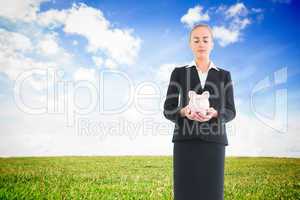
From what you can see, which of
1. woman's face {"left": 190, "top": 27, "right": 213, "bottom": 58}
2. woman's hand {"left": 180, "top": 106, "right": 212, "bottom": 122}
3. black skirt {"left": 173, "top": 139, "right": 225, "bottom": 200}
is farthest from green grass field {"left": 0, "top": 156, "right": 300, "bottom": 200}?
woman's face {"left": 190, "top": 27, "right": 213, "bottom": 58}

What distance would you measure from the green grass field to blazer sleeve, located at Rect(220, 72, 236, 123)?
10.1 ft

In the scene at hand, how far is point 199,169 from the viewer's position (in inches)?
139

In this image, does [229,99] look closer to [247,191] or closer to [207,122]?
[207,122]

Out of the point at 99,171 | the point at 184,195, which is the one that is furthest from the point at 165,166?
the point at 184,195

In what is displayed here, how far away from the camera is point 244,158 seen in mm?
11094

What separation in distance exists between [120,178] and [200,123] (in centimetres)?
460

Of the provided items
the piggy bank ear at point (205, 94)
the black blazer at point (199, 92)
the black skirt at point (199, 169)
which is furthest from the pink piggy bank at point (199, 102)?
the black skirt at point (199, 169)

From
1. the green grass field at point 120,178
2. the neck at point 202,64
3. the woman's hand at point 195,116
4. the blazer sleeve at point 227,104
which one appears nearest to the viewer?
the woman's hand at point 195,116

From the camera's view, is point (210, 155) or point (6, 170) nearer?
point (210, 155)

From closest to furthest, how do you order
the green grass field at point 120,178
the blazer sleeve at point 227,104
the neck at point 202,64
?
1. the blazer sleeve at point 227,104
2. the neck at point 202,64
3. the green grass field at point 120,178

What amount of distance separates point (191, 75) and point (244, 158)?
7.94 m

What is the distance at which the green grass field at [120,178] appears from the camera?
6.60 m

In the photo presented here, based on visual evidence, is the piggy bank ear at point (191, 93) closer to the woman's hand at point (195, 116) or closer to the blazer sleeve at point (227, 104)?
the woman's hand at point (195, 116)

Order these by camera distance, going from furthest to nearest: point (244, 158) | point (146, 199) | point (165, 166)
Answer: point (244, 158) → point (165, 166) → point (146, 199)
